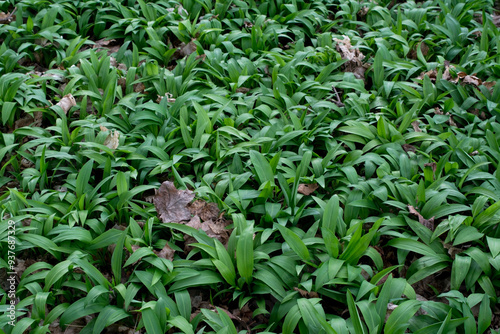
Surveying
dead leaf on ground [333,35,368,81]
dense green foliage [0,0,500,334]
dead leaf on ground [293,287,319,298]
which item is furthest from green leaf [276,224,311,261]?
dead leaf on ground [333,35,368,81]

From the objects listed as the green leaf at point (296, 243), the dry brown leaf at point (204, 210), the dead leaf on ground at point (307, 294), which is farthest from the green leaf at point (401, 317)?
the dry brown leaf at point (204, 210)

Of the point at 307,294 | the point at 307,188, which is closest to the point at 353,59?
the point at 307,188

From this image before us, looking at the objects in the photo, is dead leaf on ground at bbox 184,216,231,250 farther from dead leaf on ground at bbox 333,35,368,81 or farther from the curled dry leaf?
dead leaf on ground at bbox 333,35,368,81

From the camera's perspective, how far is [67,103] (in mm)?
3104

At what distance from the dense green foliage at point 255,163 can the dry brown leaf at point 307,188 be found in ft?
0.04

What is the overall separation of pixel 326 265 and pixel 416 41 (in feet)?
8.82

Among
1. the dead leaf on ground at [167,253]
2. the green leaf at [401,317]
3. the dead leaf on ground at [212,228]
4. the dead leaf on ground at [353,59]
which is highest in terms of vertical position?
the dead leaf on ground at [353,59]

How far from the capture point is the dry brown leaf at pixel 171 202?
2.34 meters

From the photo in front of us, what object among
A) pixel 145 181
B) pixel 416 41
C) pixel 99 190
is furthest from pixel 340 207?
pixel 416 41

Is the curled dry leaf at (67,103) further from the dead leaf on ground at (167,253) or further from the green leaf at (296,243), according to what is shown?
the green leaf at (296,243)

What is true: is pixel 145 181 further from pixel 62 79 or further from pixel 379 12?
pixel 379 12

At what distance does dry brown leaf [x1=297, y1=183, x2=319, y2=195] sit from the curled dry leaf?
73.3 inches

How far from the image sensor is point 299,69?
3.47 metres

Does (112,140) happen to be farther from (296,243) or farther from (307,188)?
(296,243)
